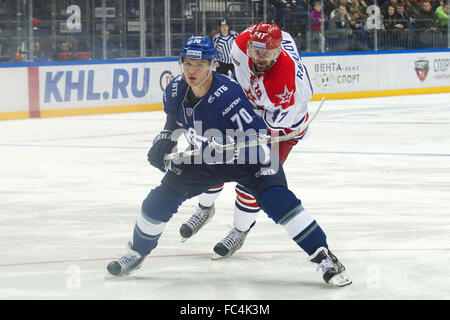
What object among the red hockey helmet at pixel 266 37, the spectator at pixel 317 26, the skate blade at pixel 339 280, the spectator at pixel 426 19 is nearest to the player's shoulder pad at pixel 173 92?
the red hockey helmet at pixel 266 37

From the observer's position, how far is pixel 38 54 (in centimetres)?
1484

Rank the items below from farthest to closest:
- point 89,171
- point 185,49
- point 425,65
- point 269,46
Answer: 1. point 425,65
2. point 89,171
3. point 269,46
4. point 185,49

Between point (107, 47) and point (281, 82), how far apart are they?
10.8m

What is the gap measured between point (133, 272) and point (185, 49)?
1.09 metres

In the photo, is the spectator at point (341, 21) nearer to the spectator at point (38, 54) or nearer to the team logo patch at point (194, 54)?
the spectator at point (38, 54)

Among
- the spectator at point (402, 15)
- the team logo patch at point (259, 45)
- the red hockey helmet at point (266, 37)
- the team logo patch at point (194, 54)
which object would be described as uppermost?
the spectator at point (402, 15)

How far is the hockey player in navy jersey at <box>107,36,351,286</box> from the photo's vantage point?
4289 millimetres

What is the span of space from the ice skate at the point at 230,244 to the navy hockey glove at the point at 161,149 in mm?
720

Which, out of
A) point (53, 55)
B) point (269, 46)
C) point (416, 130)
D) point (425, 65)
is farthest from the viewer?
point (425, 65)

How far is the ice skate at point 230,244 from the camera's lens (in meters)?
4.93

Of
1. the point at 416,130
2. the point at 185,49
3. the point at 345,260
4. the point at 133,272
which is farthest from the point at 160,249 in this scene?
the point at 416,130

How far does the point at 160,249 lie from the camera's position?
5.18 m

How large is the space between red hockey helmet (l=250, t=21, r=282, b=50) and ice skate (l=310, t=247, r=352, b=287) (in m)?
1.19
